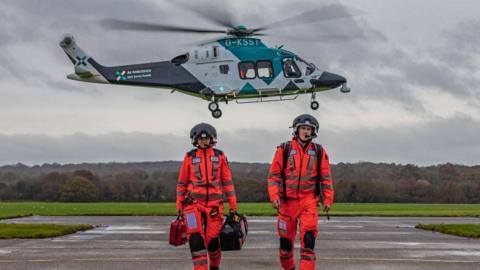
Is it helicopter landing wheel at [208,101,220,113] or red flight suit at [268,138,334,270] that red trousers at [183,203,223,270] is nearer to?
red flight suit at [268,138,334,270]

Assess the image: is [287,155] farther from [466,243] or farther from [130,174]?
[130,174]

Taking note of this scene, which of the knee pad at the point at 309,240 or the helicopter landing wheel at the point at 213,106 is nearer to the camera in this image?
the knee pad at the point at 309,240

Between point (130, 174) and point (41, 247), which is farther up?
point (130, 174)

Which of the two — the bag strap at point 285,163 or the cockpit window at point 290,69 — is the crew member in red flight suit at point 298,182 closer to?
the bag strap at point 285,163

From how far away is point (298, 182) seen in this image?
9680 mm

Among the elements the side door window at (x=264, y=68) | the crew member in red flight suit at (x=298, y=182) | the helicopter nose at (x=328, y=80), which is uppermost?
the side door window at (x=264, y=68)

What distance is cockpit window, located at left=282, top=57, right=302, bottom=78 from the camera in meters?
28.4

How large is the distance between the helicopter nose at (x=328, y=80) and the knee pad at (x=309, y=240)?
65.5 feet

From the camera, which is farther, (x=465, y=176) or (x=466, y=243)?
(x=465, y=176)

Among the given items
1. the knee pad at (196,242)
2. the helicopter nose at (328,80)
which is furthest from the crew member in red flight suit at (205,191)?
the helicopter nose at (328,80)

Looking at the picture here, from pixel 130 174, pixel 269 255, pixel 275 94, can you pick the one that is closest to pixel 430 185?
pixel 130 174

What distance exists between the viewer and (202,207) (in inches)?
380

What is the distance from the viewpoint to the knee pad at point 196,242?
368 inches

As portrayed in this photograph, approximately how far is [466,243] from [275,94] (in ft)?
46.4
